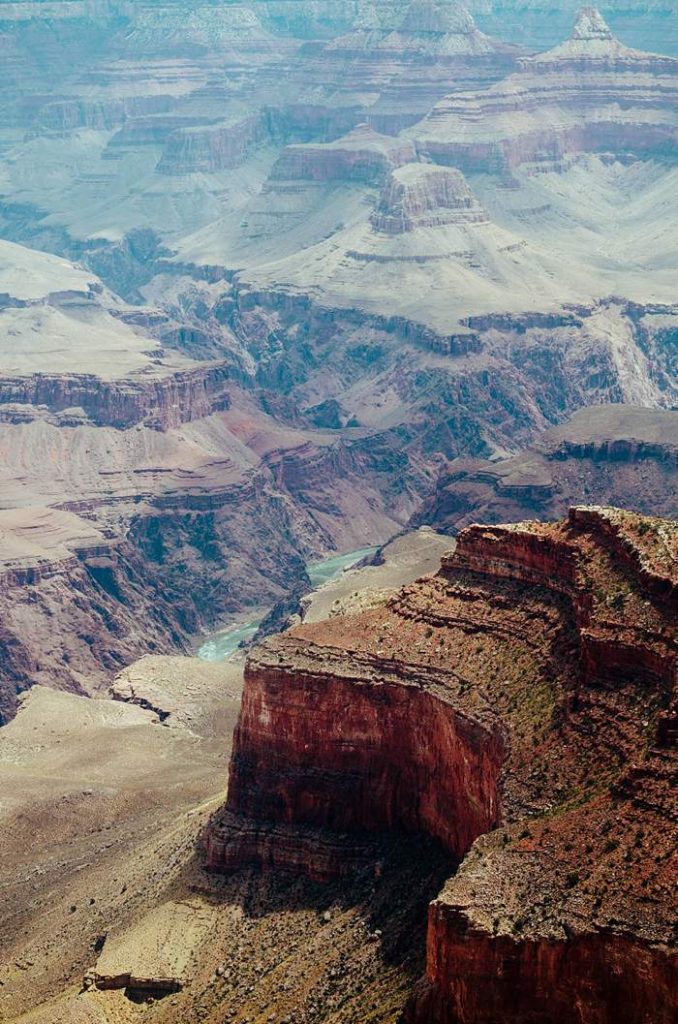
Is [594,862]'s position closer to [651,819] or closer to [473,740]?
[651,819]

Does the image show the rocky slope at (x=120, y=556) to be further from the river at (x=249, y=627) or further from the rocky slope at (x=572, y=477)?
the rocky slope at (x=572, y=477)

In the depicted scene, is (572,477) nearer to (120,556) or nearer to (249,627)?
(249,627)

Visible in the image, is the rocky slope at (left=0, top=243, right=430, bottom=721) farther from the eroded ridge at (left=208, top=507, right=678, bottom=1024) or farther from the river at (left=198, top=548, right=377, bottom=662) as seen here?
the eroded ridge at (left=208, top=507, right=678, bottom=1024)

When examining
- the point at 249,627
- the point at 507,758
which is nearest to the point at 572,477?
the point at 249,627

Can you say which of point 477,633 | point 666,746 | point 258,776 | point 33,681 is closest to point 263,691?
point 258,776

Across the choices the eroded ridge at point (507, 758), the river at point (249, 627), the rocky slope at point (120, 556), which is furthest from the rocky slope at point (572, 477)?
the eroded ridge at point (507, 758)

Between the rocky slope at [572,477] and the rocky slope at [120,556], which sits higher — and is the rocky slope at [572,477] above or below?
above
